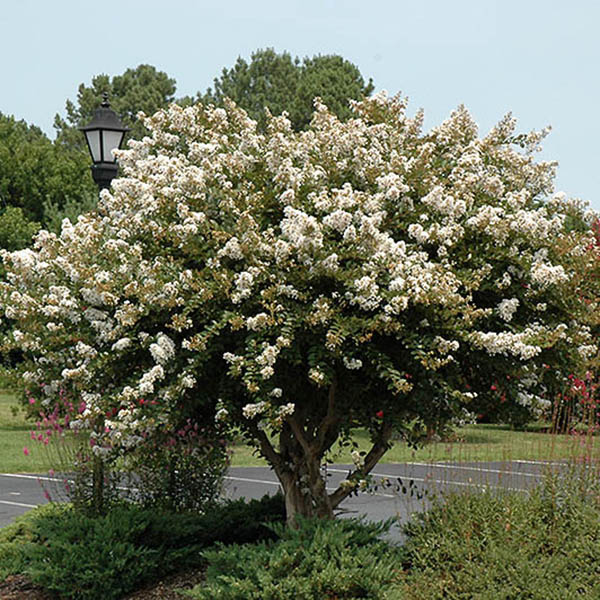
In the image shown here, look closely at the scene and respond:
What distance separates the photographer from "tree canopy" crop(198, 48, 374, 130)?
138 feet

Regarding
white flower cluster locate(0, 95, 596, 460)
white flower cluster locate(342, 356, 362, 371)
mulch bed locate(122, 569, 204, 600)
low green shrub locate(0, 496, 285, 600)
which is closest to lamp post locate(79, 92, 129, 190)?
white flower cluster locate(0, 95, 596, 460)

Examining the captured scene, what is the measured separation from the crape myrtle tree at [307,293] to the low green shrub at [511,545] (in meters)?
0.68

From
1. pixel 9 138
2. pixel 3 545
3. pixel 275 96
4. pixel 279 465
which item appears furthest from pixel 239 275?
pixel 275 96

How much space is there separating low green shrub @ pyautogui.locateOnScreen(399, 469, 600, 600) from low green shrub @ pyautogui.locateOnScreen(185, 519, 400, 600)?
0.85 ft

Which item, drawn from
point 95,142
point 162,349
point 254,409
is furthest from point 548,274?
point 95,142

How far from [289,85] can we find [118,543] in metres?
46.6

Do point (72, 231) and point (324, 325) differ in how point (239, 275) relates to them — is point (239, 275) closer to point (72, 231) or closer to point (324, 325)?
point (324, 325)

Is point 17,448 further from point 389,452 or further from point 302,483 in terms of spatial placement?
point 302,483

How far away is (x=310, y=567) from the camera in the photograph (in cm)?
640

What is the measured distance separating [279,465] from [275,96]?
1742 inches

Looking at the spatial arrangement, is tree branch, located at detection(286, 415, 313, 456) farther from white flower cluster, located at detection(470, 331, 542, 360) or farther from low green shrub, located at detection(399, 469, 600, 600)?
white flower cluster, located at detection(470, 331, 542, 360)

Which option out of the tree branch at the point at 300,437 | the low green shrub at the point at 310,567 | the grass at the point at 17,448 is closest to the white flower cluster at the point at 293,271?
the tree branch at the point at 300,437

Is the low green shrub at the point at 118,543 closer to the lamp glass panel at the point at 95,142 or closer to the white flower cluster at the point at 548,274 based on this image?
the white flower cluster at the point at 548,274

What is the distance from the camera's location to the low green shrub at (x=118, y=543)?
7223 mm
